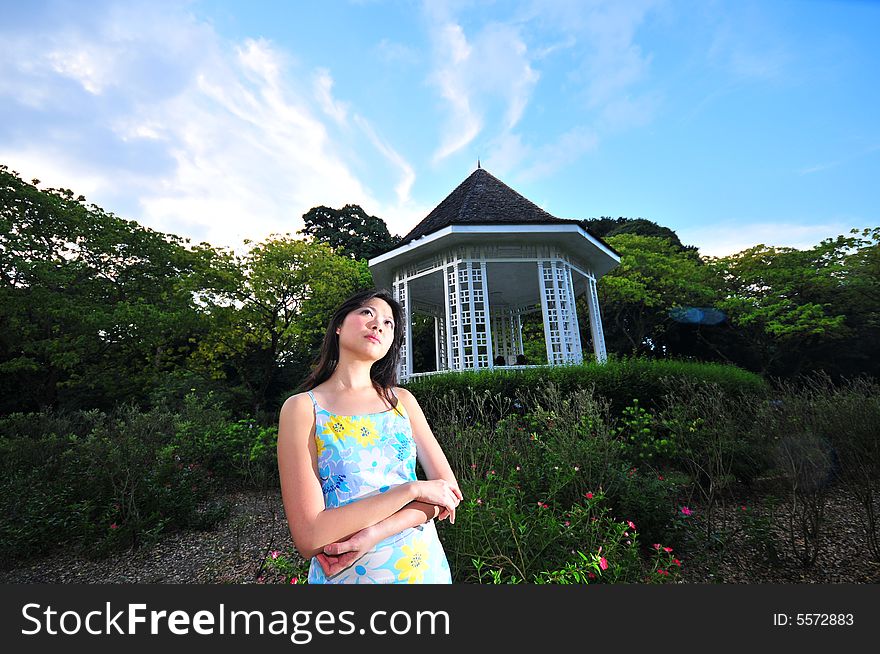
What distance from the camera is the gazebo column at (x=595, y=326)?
11.8 meters

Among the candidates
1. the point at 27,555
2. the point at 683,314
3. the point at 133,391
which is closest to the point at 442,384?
the point at 27,555

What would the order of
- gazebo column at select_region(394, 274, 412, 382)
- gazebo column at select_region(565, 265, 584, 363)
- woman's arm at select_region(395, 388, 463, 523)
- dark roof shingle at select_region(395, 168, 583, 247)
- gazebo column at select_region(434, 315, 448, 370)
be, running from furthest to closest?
1. gazebo column at select_region(434, 315, 448, 370)
2. gazebo column at select_region(394, 274, 412, 382)
3. gazebo column at select_region(565, 265, 584, 363)
4. dark roof shingle at select_region(395, 168, 583, 247)
5. woman's arm at select_region(395, 388, 463, 523)

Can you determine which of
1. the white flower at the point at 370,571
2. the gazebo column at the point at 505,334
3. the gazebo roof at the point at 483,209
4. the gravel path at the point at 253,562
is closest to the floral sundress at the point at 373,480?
the white flower at the point at 370,571

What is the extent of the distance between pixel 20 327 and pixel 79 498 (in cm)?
887

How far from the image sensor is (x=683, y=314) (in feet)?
66.7

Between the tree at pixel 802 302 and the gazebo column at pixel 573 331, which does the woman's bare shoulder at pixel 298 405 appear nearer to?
the gazebo column at pixel 573 331

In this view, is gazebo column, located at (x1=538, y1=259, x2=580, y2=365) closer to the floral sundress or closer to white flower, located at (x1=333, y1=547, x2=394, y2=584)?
the floral sundress

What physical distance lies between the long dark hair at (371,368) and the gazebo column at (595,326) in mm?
10898

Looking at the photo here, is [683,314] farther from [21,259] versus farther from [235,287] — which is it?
[21,259]

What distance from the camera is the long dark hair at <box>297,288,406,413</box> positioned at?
1.40 metres

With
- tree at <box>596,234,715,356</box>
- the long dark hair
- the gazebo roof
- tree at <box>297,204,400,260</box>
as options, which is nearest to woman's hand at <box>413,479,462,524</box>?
the long dark hair

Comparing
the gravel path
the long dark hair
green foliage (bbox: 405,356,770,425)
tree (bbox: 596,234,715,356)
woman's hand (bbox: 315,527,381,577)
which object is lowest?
the gravel path

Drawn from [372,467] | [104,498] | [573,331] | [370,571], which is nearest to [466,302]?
[573,331]

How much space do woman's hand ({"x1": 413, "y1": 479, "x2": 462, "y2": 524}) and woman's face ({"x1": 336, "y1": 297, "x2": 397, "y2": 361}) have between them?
449mm
